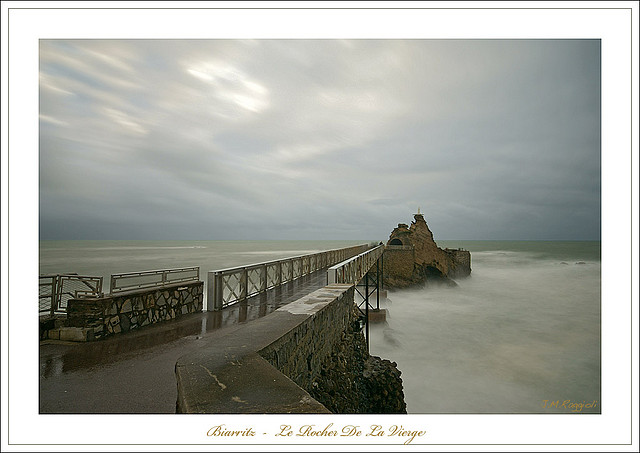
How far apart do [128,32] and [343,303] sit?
6.28 meters

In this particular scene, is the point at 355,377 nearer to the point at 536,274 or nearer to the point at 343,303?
the point at 343,303

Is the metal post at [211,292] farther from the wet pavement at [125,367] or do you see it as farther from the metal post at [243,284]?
the metal post at [243,284]

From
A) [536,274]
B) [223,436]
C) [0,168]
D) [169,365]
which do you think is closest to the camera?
[223,436]

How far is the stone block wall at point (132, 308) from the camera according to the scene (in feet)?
18.1

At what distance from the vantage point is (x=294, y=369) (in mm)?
4020

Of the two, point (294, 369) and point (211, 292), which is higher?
→ point (211, 292)

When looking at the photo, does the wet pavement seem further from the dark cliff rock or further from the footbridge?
the dark cliff rock

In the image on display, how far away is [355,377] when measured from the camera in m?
7.73

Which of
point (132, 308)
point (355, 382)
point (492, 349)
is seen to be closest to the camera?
point (132, 308)

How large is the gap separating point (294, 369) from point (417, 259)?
29.7 metres

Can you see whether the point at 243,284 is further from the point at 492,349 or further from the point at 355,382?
the point at 492,349

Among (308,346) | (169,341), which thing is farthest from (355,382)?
(169,341)

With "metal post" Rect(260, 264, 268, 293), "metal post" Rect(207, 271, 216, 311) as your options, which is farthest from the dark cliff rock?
"metal post" Rect(207, 271, 216, 311)

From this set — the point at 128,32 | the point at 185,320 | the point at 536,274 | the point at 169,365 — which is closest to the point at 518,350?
the point at 185,320
